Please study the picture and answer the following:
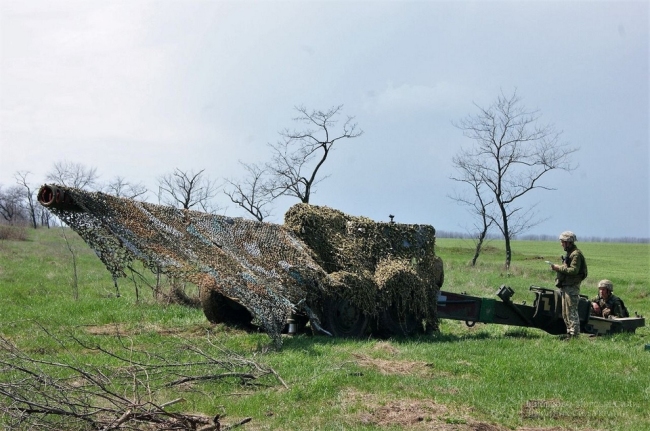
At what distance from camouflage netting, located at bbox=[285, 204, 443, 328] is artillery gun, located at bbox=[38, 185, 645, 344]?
0.07ft

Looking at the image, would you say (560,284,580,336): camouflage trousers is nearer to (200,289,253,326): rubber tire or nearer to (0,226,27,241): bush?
(200,289,253,326): rubber tire

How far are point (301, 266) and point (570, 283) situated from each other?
5.33 meters

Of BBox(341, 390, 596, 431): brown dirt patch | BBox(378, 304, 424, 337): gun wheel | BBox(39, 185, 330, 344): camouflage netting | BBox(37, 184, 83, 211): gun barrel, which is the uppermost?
BBox(37, 184, 83, 211): gun barrel

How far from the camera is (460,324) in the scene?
1653 cm

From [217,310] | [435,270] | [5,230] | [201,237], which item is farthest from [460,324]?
[5,230]

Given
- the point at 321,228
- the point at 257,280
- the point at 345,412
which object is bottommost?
the point at 345,412

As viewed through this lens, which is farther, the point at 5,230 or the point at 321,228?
the point at 5,230

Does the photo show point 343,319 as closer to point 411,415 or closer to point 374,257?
point 374,257

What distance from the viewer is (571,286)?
43.9ft

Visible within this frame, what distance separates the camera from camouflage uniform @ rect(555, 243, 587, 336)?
43.2 ft

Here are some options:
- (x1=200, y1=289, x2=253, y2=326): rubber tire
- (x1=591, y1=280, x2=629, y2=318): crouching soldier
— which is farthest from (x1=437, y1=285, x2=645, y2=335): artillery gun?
(x1=200, y1=289, x2=253, y2=326): rubber tire

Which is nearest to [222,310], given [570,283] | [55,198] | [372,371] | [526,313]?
[55,198]

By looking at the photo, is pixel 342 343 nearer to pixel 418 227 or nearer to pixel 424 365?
pixel 424 365

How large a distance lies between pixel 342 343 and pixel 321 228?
270 cm
